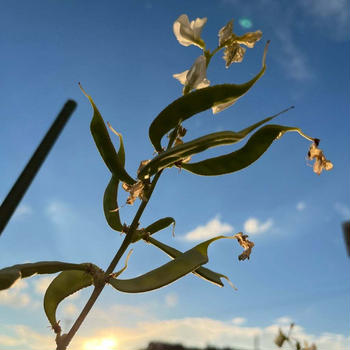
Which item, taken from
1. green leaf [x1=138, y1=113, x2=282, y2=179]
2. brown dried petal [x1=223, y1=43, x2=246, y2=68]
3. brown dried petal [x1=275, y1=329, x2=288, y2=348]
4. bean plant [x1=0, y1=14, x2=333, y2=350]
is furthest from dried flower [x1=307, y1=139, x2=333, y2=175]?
brown dried petal [x1=275, y1=329, x2=288, y2=348]

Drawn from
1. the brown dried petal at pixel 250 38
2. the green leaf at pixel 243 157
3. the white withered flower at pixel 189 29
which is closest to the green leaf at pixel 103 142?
the green leaf at pixel 243 157

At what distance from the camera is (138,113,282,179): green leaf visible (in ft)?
2.42

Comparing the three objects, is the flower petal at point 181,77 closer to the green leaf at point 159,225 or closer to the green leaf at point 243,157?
the green leaf at point 243,157

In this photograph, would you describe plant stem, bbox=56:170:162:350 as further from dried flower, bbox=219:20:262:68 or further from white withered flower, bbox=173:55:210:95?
dried flower, bbox=219:20:262:68

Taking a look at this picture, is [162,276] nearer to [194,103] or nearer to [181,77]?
[194,103]

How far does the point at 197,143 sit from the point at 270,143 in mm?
193

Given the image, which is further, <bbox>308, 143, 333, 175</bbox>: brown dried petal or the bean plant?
<bbox>308, 143, 333, 175</bbox>: brown dried petal

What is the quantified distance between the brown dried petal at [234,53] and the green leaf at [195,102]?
162 mm

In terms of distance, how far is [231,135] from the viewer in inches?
29.3

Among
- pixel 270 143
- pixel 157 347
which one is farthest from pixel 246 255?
pixel 157 347

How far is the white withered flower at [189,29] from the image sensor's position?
0.91m

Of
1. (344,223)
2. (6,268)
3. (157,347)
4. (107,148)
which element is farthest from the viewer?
(344,223)

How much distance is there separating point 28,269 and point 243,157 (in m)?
0.49

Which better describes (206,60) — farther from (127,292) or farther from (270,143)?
(127,292)
